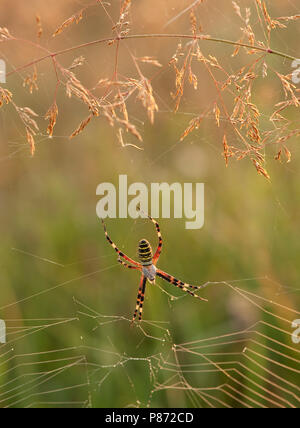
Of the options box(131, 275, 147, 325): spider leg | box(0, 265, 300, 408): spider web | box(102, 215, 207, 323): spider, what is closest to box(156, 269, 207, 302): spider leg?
box(102, 215, 207, 323): spider

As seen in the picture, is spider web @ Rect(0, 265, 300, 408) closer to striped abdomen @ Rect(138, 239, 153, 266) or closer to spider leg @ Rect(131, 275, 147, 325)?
spider leg @ Rect(131, 275, 147, 325)

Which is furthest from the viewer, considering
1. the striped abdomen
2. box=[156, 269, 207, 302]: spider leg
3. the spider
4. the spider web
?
box=[156, 269, 207, 302]: spider leg

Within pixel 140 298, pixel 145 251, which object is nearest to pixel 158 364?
pixel 140 298

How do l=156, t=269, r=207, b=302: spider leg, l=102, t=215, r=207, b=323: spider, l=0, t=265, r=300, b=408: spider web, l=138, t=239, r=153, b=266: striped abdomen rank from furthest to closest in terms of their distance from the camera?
l=156, t=269, r=207, b=302: spider leg
l=102, t=215, r=207, b=323: spider
l=0, t=265, r=300, b=408: spider web
l=138, t=239, r=153, b=266: striped abdomen

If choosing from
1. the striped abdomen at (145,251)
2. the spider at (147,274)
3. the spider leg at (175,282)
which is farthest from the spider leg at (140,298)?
the striped abdomen at (145,251)

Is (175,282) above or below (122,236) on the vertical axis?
below

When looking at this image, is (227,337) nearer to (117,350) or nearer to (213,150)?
(117,350)

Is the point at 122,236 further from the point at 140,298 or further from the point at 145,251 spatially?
the point at 145,251

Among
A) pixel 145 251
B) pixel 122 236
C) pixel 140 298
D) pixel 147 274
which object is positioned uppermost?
pixel 122 236
